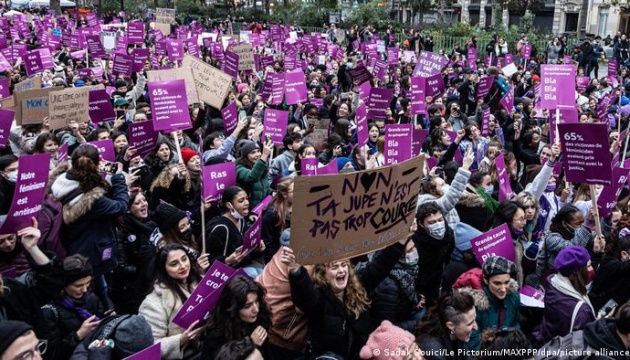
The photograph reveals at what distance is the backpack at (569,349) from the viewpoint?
10.6ft

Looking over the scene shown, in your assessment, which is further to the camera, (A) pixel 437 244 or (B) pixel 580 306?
(A) pixel 437 244

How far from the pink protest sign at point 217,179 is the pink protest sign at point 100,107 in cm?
385

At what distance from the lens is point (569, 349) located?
3332 mm

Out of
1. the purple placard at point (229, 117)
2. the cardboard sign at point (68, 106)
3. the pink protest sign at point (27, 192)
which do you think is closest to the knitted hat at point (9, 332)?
the pink protest sign at point (27, 192)

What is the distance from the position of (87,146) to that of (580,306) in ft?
13.0

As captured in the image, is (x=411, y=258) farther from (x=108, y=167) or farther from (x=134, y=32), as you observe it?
(x=134, y=32)

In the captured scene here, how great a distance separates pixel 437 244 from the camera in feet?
15.9

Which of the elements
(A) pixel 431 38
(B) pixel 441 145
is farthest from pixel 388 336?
(A) pixel 431 38

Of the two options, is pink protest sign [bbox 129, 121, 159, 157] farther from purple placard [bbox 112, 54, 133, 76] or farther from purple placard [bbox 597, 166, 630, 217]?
purple placard [bbox 112, 54, 133, 76]

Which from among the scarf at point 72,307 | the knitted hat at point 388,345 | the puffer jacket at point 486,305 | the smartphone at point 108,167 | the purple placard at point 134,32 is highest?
the purple placard at point 134,32

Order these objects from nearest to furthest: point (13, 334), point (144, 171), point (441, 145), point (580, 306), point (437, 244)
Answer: point (13, 334) → point (580, 306) → point (437, 244) → point (144, 171) → point (441, 145)

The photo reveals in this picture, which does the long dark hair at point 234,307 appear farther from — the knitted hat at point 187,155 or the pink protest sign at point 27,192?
the knitted hat at point 187,155

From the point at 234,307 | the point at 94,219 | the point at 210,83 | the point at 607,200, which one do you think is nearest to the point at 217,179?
the point at 94,219

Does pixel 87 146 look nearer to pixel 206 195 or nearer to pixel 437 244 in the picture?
pixel 206 195
